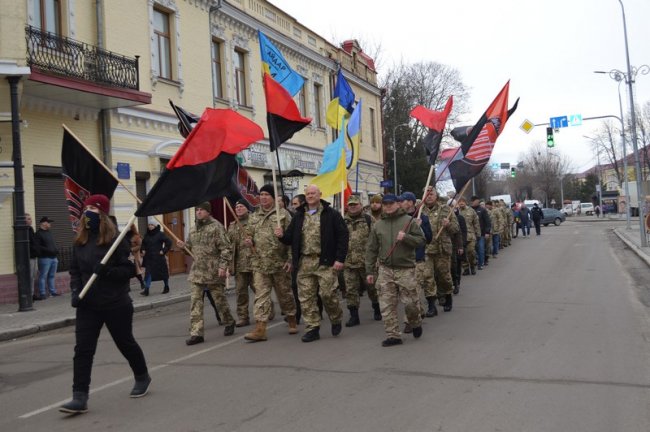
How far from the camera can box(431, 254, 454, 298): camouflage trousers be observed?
9.81 meters

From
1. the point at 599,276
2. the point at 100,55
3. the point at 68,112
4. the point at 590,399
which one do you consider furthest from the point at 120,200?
the point at 590,399

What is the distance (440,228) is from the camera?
1002cm

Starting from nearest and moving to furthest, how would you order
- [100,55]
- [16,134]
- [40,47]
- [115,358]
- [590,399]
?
1. [590,399]
2. [115,358]
3. [16,134]
4. [40,47]
5. [100,55]

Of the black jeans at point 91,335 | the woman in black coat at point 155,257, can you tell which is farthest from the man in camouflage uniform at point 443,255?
the woman in black coat at point 155,257

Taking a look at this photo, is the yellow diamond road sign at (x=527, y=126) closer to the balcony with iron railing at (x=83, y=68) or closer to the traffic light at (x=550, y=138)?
the traffic light at (x=550, y=138)

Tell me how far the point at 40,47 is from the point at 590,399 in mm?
13065

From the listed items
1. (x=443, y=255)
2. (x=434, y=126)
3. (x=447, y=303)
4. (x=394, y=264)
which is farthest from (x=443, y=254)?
(x=394, y=264)

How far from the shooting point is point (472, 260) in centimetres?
1559

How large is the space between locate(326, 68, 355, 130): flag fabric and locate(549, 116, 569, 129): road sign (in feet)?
73.5

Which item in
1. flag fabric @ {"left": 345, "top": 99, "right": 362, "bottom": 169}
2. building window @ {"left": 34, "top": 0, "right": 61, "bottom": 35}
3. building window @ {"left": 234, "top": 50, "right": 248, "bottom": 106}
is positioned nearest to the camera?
flag fabric @ {"left": 345, "top": 99, "right": 362, "bottom": 169}

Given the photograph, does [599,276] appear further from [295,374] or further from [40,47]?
[40,47]

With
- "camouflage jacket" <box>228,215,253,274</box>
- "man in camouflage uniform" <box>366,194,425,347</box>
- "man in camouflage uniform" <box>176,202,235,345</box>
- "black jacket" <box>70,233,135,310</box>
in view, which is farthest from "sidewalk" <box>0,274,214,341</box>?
"man in camouflage uniform" <box>366,194,425,347</box>

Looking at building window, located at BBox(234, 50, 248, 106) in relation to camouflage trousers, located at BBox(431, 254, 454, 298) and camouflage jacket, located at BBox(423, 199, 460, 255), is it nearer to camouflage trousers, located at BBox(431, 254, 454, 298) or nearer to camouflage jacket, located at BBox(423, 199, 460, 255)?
camouflage jacket, located at BBox(423, 199, 460, 255)

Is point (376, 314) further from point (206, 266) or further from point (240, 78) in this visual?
point (240, 78)
